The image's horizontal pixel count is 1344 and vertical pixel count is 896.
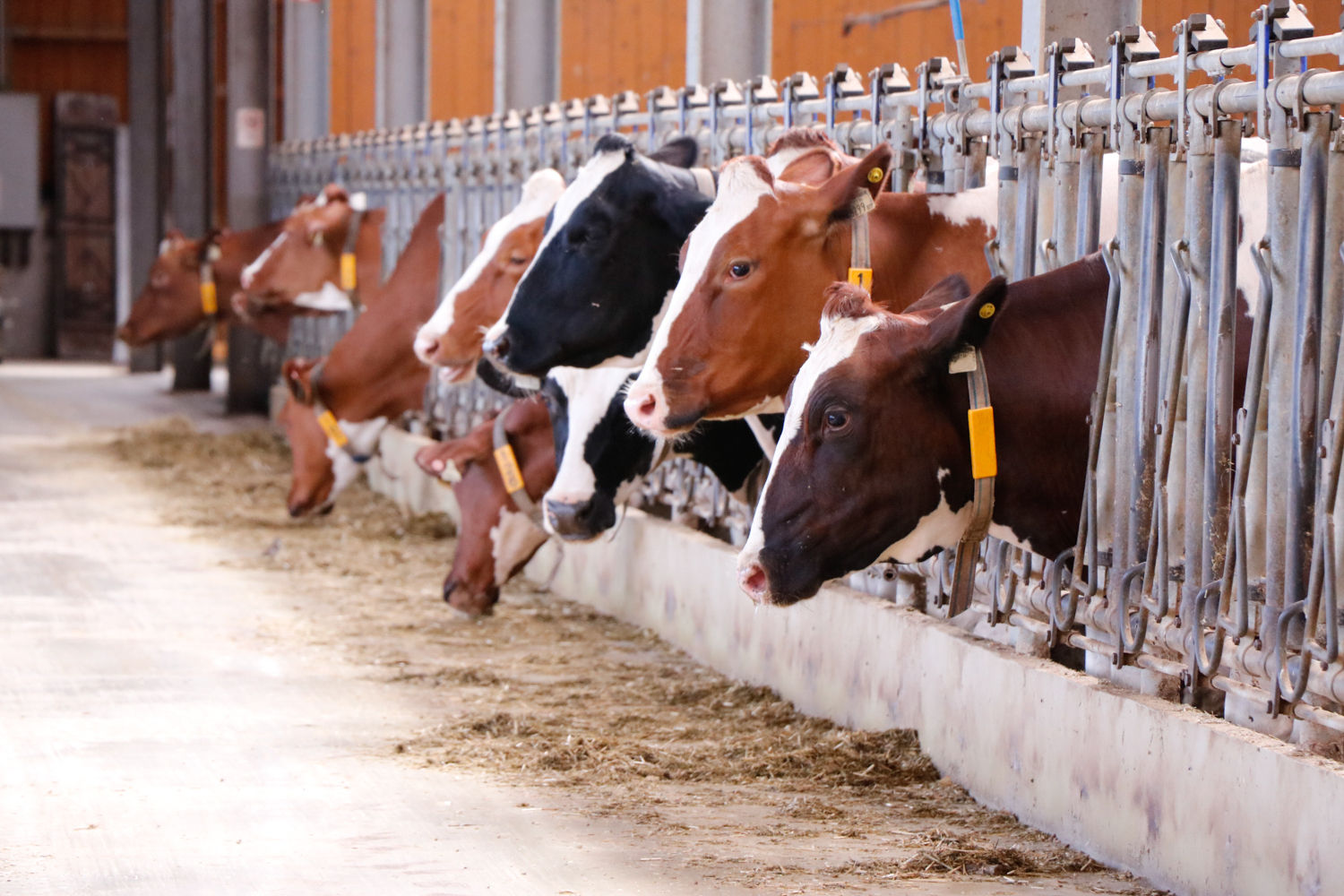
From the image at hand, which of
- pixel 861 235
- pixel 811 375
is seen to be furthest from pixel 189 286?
pixel 811 375

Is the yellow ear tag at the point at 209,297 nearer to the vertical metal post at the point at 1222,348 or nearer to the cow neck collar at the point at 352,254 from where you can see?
the cow neck collar at the point at 352,254

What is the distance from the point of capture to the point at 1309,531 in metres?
3.32

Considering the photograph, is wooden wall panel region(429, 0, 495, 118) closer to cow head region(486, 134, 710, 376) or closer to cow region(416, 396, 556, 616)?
cow region(416, 396, 556, 616)

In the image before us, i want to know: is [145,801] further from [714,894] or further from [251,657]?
[251,657]

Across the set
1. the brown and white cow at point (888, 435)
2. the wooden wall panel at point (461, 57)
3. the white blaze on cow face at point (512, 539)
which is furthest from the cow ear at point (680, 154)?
the wooden wall panel at point (461, 57)

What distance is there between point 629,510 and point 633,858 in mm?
3155

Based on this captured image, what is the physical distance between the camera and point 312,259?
10.2 metres

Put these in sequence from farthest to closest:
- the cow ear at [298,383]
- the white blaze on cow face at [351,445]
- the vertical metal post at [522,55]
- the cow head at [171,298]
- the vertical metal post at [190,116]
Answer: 1. the vertical metal post at [190,116]
2. the cow head at [171,298]
3. the vertical metal post at [522,55]
4. the white blaze on cow face at [351,445]
5. the cow ear at [298,383]

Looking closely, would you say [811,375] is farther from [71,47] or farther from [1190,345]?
[71,47]

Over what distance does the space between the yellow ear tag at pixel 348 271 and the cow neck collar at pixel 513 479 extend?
3.78m

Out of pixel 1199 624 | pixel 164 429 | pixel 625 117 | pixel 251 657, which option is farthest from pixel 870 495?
pixel 164 429

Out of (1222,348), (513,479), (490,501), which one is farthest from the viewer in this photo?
(490,501)

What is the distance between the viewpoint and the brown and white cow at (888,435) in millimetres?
3443

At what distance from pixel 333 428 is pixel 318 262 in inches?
69.3
